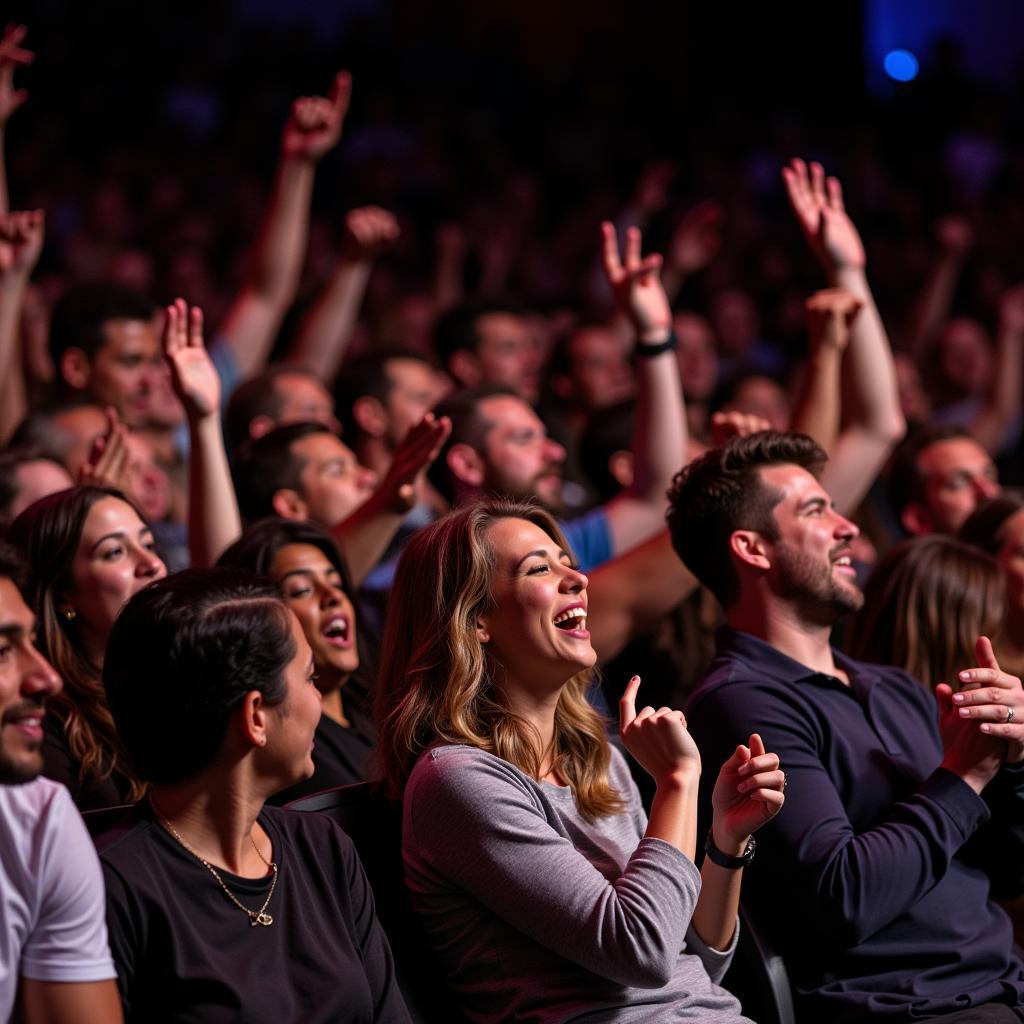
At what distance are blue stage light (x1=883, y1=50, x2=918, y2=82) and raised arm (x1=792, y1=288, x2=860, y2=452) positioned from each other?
6.59 m

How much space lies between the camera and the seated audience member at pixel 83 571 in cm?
236

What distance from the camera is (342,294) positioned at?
430 cm

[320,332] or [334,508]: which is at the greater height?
[320,332]

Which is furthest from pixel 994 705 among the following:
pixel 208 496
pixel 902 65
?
pixel 902 65

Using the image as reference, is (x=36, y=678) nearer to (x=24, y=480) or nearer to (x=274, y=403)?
(x=24, y=480)

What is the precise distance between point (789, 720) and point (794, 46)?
8409mm

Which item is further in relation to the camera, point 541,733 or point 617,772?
point 617,772

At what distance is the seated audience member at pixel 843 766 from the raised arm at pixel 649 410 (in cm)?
57

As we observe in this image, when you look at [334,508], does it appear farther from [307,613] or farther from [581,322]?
[581,322]

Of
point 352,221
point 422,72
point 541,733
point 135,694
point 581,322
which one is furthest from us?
point 422,72

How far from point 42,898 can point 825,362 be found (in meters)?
2.10

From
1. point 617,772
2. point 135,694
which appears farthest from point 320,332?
point 135,694

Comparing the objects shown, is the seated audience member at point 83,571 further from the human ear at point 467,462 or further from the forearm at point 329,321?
the forearm at point 329,321

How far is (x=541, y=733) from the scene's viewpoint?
2137 mm
